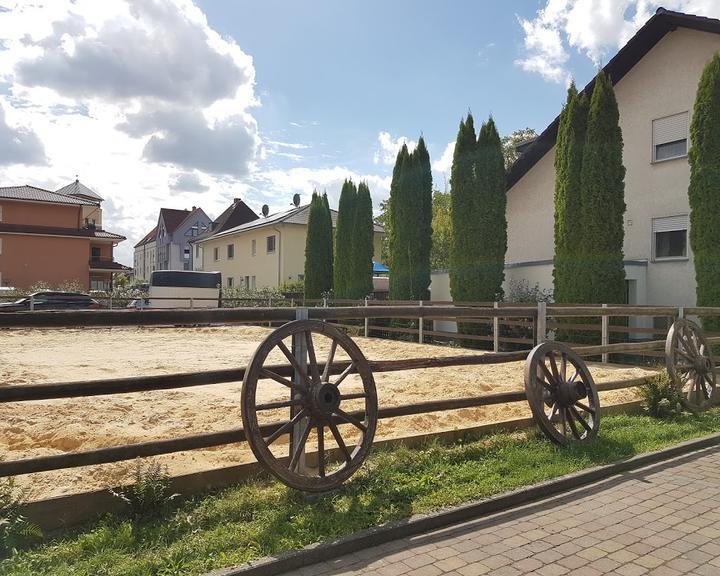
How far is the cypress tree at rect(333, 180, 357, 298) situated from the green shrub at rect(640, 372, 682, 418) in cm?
2057

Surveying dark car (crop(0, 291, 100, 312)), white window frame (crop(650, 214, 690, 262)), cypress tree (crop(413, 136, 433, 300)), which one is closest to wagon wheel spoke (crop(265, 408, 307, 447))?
white window frame (crop(650, 214, 690, 262))

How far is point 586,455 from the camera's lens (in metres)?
4.99

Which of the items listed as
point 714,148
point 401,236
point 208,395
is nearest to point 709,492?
point 208,395

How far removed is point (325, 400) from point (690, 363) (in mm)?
5401

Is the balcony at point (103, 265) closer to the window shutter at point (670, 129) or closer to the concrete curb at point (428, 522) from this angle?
the window shutter at point (670, 129)

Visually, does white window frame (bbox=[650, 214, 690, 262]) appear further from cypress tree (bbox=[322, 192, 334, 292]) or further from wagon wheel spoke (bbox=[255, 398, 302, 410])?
cypress tree (bbox=[322, 192, 334, 292])

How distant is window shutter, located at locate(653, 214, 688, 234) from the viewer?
1562cm

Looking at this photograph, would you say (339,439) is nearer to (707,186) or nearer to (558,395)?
(558,395)

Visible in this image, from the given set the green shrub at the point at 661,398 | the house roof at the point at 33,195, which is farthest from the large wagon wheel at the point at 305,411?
the house roof at the point at 33,195

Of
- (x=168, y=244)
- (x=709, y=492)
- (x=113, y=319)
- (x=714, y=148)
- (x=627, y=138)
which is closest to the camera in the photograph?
(x=113, y=319)

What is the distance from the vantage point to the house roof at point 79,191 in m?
57.4

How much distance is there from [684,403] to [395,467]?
4.37 meters

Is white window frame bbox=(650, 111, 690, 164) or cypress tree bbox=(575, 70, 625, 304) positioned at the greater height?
white window frame bbox=(650, 111, 690, 164)

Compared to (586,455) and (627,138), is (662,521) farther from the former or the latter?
(627,138)
